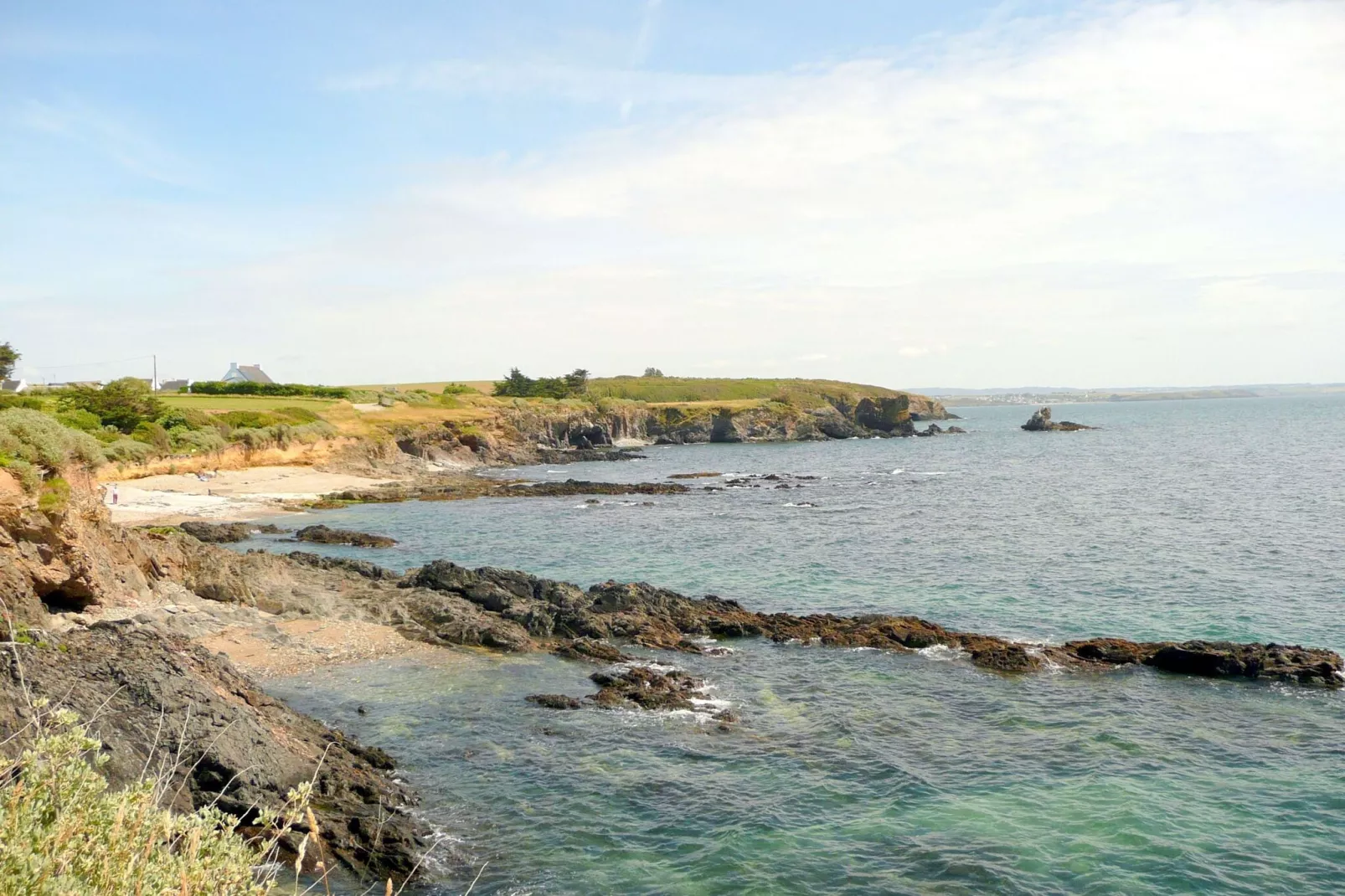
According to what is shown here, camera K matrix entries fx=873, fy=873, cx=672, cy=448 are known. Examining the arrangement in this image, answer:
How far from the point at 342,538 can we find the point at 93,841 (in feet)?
127

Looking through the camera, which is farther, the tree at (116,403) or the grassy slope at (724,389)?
the grassy slope at (724,389)

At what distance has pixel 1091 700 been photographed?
20203 mm

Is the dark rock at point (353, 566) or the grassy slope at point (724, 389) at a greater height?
the grassy slope at point (724, 389)

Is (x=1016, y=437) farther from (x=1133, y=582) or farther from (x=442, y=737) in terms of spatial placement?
(x=442, y=737)

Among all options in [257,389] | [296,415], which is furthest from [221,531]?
[257,389]

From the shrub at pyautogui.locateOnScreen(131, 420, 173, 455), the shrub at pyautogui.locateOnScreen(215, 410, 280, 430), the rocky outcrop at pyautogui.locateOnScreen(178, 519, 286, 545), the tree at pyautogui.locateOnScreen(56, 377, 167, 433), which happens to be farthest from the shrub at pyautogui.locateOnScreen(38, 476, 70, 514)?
the shrub at pyautogui.locateOnScreen(215, 410, 280, 430)

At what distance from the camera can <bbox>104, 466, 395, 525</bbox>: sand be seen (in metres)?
45.0

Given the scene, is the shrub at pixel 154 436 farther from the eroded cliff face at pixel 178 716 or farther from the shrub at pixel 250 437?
the eroded cliff face at pixel 178 716

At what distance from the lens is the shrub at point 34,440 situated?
69.9ft

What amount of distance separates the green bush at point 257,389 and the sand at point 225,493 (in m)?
29.8

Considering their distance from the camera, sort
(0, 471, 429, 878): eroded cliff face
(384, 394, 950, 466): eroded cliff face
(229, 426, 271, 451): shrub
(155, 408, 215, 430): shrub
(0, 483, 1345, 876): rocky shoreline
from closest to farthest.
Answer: (0, 471, 429, 878): eroded cliff face → (0, 483, 1345, 876): rocky shoreline → (155, 408, 215, 430): shrub → (229, 426, 271, 451): shrub → (384, 394, 950, 466): eroded cliff face

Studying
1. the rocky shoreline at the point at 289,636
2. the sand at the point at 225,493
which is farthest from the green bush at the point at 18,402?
the rocky shoreline at the point at 289,636

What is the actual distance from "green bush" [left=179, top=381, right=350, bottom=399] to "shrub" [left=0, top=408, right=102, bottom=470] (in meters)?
70.8

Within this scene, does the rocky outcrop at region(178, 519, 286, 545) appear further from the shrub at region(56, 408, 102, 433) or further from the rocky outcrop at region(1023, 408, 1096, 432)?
the rocky outcrop at region(1023, 408, 1096, 432)
